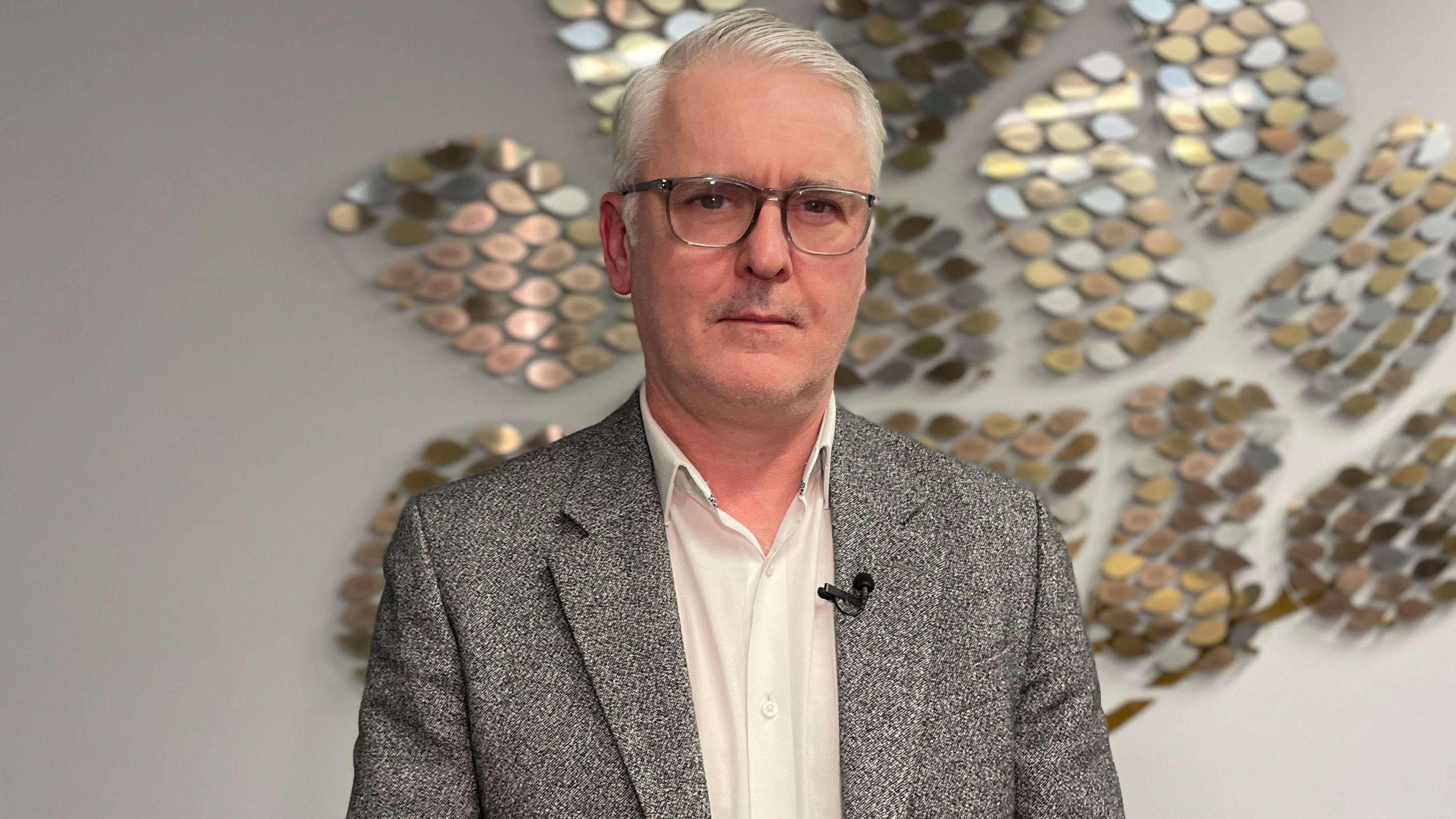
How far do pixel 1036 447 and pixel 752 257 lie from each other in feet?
4.92

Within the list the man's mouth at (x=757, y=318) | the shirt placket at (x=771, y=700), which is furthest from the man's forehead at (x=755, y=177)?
the shirt placket at (x=771, y=700)

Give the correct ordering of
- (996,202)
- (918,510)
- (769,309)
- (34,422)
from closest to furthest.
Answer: (769,309), (918,510), (34,422), (996,202)

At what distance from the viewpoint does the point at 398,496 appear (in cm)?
245

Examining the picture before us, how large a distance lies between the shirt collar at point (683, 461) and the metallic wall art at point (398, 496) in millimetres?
1079

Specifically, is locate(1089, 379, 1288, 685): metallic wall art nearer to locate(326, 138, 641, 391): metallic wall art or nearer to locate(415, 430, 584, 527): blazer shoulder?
locate(326, 138, 641, 391): metallic wall art

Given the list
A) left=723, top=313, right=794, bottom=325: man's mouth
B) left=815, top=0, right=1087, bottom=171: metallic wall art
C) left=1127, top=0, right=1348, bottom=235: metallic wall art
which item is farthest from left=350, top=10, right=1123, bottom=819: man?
left=1127, top=0, right=1348, bottom=235: metallic wall art

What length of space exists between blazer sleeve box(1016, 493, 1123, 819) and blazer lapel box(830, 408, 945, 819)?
0.14 meters

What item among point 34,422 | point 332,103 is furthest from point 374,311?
point 34,422

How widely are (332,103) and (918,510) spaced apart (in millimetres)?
1602

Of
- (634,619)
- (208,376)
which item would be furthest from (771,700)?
(208,376)

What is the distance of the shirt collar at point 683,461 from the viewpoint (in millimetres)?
1365

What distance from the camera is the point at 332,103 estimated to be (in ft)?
7.91

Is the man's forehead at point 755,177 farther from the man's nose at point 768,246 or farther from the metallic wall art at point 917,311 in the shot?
the metallic wall art at point 917,311

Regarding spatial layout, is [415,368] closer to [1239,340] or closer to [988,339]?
[988,339]
